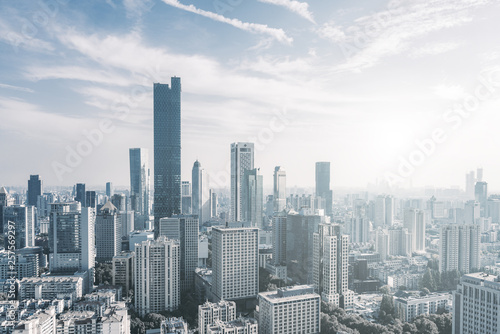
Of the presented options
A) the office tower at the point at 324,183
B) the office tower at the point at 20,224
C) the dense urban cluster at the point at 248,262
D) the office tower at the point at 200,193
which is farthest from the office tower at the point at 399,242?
the office tower at the point at 20,224

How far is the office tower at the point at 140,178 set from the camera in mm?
23656

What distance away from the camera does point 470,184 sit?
17.5 metres

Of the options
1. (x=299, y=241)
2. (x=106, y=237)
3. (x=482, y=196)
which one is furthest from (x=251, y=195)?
(x=482, y=196)

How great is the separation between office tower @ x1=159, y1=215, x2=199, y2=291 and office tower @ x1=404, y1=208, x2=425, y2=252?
9.85 meters

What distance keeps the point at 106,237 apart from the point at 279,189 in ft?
32.5

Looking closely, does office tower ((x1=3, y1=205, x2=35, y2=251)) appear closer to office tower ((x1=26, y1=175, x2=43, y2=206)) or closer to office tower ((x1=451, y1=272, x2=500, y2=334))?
office tower ((x1=26, y1=175, x2=43, y2=206))

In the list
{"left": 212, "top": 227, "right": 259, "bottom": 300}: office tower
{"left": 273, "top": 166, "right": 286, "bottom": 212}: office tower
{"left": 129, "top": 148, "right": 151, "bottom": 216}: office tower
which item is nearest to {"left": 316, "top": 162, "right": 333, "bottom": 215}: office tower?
{"left": 273, "top": 166, "right": 286, "bottom": 212}: office tower

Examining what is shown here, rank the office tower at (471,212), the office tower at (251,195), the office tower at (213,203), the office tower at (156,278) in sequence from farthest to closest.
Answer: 1. the office tower at (213,203)
2. the office tower at (251,195)
3. the office tower at (471,212)
4. the office tower at (156,278)

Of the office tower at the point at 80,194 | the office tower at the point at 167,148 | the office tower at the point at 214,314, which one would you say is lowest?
the office tower at the point at 214,314

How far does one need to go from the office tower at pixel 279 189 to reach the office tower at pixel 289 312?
13.5 metres

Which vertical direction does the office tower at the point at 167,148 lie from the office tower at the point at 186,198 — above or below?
above

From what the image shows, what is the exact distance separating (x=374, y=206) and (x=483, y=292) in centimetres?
1448

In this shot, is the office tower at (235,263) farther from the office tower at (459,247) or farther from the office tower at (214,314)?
the office tower at (459,247)

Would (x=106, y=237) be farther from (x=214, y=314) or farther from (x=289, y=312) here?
(x=289, y=312)
